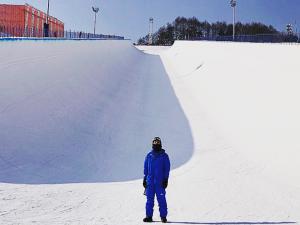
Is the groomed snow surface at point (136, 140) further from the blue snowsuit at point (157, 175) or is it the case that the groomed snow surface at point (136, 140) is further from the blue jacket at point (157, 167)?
the blue jacket at point (157, 167)

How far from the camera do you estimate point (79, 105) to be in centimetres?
1508

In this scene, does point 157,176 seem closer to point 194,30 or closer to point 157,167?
point 157,167

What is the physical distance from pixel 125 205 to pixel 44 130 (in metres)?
4.91

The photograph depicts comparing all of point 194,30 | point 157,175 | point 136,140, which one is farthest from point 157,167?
point 194,30

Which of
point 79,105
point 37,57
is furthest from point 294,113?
point 37,57

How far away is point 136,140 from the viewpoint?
1261cm

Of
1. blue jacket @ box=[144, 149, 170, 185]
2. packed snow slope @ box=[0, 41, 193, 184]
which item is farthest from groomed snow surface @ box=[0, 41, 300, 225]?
blue jacket @ box=[144, 149, 170, 185]

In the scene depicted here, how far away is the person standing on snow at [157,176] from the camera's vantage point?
648 cm

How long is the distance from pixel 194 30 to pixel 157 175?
13785 centimetres

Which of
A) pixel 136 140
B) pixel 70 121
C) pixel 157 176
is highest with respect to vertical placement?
pixel 70 121

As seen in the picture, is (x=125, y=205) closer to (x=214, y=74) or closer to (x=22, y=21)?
(x=214, y=74)

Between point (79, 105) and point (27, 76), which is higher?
point (27, 76)

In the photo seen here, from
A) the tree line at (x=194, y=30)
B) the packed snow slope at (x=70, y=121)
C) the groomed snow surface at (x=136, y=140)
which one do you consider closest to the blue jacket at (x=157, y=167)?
the groomed snow surface at (x=136, y=140)

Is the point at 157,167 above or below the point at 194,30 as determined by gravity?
below
